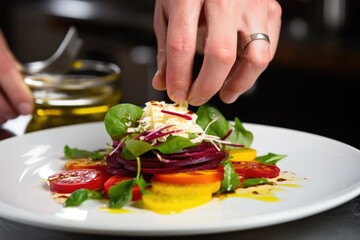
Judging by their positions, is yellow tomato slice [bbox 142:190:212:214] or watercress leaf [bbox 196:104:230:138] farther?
watercress leaf [bbox 196:104:230:138]

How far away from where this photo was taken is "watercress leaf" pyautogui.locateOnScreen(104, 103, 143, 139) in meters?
1.71

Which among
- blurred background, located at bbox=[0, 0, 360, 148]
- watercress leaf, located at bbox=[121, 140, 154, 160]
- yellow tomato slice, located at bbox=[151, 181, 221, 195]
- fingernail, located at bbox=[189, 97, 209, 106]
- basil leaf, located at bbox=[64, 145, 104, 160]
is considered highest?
fingernail, located at bbox=[189, 97, 209, 106]

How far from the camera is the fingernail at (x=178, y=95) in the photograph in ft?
5.14

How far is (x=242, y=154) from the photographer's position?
5.76 ft

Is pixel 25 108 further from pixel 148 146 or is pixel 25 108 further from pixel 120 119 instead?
pixel 148 146

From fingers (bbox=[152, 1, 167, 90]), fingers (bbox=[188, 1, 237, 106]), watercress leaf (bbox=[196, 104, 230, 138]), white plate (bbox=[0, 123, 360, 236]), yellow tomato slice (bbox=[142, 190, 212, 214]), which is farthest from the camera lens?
watercress leaf (bbox=[196, 104, 230, 138])

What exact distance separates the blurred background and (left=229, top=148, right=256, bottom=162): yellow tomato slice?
53cm

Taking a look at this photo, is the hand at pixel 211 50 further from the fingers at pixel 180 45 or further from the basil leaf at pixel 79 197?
the basil leaf at pixel 79 197

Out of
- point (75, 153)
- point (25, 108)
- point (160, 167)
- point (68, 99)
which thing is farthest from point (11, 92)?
point (160, 167)

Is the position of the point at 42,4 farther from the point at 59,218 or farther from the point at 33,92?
the point at 59,218

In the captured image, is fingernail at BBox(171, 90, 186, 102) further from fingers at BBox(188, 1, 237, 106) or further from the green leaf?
the green leaf

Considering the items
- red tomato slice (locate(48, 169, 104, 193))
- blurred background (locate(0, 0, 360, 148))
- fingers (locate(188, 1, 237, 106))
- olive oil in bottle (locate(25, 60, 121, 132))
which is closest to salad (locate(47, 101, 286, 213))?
red tomato slice (locate(48, 169, 104, 193))

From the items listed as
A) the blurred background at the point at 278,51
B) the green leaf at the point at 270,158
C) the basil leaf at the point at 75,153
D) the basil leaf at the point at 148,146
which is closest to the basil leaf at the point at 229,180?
the basil leaf at the point at 148,146

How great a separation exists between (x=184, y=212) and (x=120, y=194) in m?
0.15
